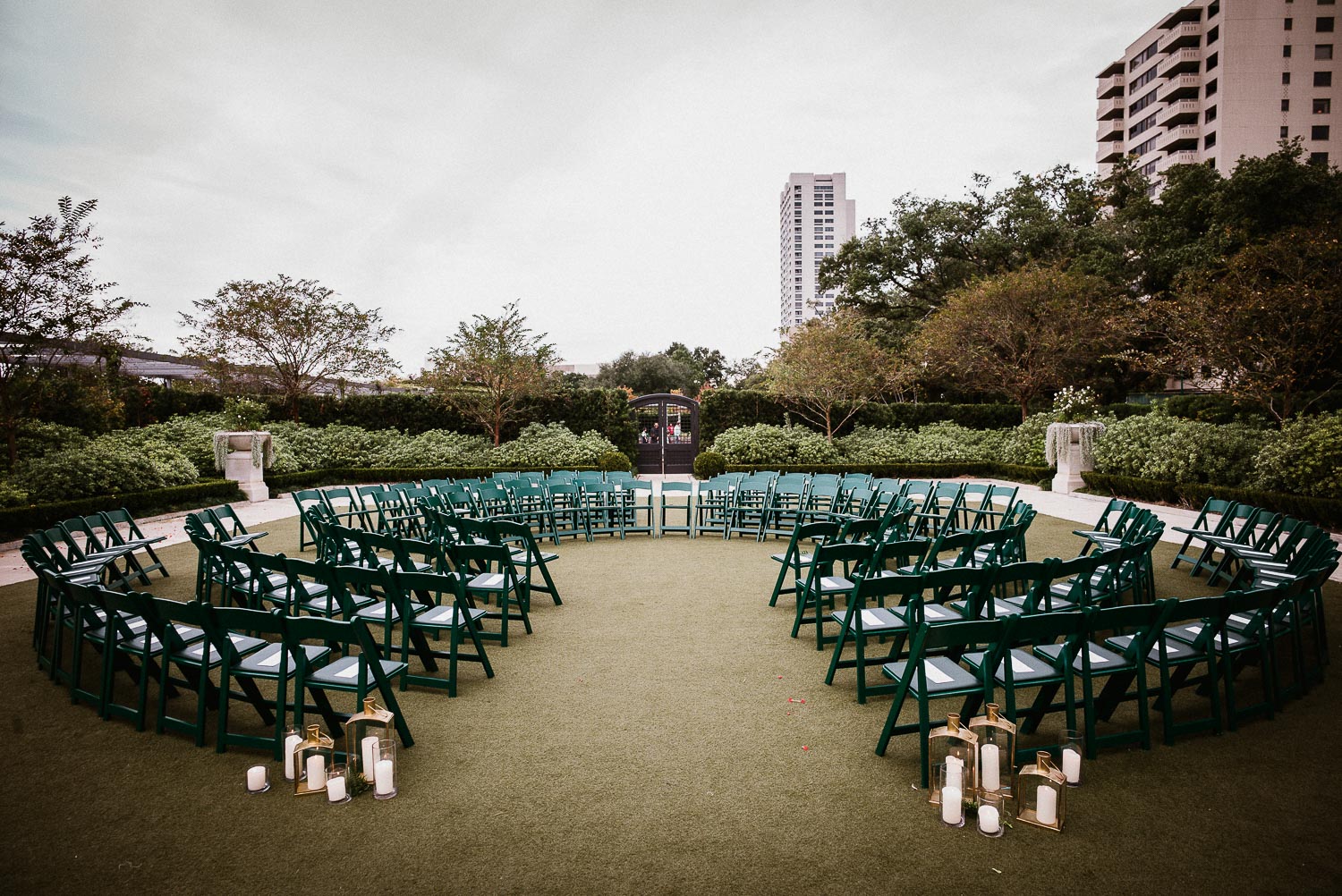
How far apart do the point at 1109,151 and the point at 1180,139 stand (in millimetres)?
9070

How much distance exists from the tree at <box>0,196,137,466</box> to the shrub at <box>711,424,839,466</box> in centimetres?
1394

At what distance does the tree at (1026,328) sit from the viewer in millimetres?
20844

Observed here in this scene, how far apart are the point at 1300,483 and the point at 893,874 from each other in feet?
38.9

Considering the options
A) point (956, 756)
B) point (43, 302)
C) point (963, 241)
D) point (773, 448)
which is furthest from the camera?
point (963, 241)

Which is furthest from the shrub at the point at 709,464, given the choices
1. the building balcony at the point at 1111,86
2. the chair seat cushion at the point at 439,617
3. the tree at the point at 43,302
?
the building balcony at the point at 1111,86

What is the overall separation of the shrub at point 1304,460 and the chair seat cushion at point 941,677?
10.4 metres

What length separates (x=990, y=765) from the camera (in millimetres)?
2617

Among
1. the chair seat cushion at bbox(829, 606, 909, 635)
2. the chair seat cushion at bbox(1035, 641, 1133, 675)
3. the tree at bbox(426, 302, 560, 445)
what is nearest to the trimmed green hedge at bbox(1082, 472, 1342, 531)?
the chair seat cushion at bbox(1035, 641, 1133, 675)

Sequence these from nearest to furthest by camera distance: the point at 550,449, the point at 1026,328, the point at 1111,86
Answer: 1. the point at 550,449
2. the point at 1026,328
3. the point at 1111,86

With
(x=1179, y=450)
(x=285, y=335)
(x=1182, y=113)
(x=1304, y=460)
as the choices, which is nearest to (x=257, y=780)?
(x=1304, y=460)

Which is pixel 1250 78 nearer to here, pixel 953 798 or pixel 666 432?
pixel 666 432

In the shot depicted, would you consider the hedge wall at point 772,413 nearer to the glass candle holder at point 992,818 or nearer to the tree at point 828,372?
the tree at point 828,372

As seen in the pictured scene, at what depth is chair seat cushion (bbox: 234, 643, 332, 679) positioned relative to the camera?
10.5 ft

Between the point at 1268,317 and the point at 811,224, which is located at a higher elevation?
the point at 811,224
